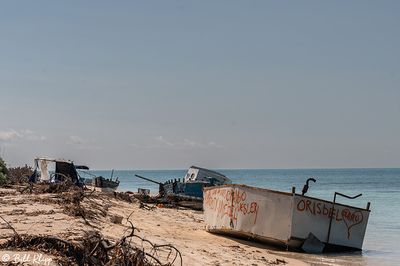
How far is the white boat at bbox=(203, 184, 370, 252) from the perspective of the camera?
1432cm

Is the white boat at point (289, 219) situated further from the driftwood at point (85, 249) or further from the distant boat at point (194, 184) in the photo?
the distant boat at point (194, 184)

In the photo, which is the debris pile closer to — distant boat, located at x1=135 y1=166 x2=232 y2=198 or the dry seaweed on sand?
the dry seaweed on sand

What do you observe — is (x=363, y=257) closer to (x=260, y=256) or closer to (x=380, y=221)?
(x=260, y=256)

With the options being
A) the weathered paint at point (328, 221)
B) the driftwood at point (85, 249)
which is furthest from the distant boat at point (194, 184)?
the driftwood at point (85, 249)

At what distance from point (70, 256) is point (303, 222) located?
8.77 meters

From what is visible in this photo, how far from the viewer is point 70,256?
6961mm

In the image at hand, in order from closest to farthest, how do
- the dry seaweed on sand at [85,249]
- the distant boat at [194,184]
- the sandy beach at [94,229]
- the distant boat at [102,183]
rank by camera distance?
the dry seaweed on sand at [85,249], the sandy beach at [94,229], the distant boat at [194,184], the distant boat at [102,183]

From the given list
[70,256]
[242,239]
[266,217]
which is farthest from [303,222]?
[70,256]

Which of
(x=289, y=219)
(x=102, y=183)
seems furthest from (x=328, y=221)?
(x=102, y=183)

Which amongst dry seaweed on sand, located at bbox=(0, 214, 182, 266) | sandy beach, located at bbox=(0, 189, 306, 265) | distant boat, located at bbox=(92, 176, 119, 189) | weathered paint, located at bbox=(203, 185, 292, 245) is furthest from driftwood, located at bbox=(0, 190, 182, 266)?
distant boat, located at bbox=(92, 176, 119, 189)

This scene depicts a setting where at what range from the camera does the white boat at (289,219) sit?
47.0 feet

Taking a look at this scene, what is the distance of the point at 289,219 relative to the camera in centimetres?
1425

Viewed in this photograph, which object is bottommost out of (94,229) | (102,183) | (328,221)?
(102,183)

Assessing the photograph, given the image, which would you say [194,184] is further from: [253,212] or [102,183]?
[253,212]
